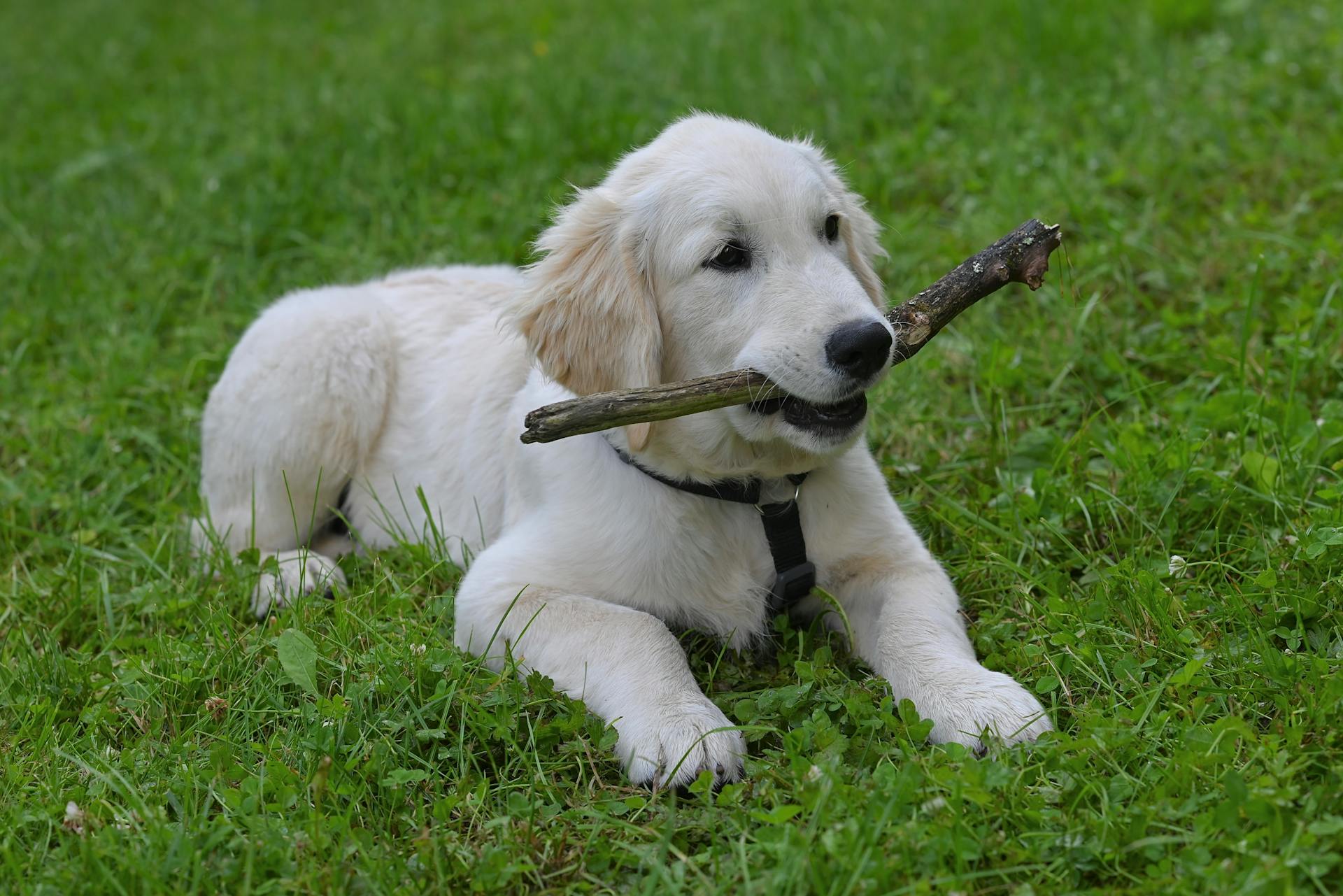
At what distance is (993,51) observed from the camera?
269 inches

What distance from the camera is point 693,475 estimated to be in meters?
3.39

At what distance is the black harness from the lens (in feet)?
11.2

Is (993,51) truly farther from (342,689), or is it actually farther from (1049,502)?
(342,689)

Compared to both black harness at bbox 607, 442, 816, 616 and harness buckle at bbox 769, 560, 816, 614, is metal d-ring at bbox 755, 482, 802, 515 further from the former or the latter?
harness buckle at bbox 769, 560, 816, 614

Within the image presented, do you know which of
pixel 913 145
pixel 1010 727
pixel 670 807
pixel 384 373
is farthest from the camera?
pixel 913 145

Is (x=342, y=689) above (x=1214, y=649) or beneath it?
beneath

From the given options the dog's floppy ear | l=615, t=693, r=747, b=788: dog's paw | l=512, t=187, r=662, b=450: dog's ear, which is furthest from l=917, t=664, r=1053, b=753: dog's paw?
the dog's floppy ear

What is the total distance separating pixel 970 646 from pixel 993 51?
182 inches

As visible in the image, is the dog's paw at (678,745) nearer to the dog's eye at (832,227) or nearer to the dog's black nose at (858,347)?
the dog's black nose at (858,347)

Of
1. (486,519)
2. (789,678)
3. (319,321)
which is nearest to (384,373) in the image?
(319,321)

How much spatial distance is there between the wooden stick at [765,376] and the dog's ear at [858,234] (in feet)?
1.24

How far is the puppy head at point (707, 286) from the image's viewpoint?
123 inches

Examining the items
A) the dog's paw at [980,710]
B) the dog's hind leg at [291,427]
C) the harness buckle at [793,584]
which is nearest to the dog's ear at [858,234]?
the harness buckle at [793,584]

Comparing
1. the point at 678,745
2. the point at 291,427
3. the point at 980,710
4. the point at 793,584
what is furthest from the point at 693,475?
the point at 291,427
